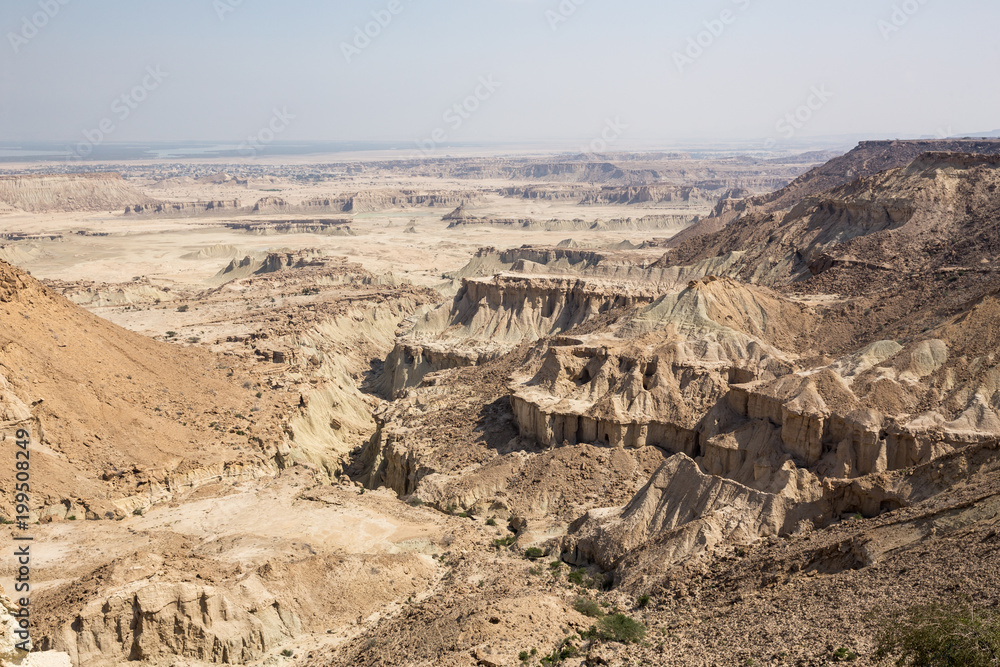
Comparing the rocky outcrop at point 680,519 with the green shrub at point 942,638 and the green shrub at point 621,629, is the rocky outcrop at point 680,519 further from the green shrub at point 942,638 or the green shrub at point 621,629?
the green shrub at point 942,638

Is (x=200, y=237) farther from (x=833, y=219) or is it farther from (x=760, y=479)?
(x=760, y=479)

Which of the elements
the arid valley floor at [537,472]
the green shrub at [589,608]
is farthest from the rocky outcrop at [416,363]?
the green shrub at [589,608]

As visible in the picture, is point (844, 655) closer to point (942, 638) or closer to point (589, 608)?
point (942, 638)

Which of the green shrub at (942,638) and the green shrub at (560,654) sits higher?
the green shrub at (942,638)

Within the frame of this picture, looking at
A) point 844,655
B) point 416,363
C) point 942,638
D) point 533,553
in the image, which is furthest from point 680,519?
point 416,363

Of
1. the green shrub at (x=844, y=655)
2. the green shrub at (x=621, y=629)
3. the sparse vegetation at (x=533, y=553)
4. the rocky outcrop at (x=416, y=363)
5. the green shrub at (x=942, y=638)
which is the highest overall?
the green shrub at (x=942, y=638)

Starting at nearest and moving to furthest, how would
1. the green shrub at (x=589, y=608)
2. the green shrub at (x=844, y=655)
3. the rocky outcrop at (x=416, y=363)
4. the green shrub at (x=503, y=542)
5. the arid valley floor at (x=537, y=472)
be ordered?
the green shrub at (x=844, y=655) → the arid valley floor at (x=537, y=472) → the green shrub at (x=589, y=608) → the green shrub at (x=503, y=542) → the rocky outcrop at (x=416, y=363)

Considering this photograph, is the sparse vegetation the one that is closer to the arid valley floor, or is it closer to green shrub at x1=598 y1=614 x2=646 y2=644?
the arid valley floor
